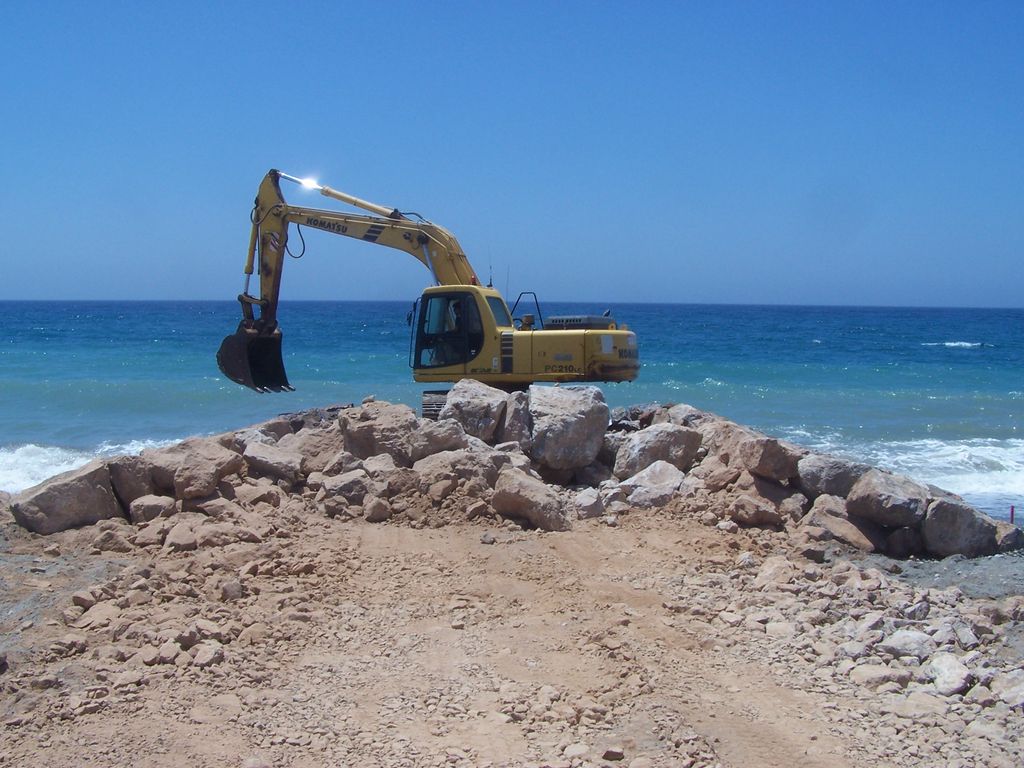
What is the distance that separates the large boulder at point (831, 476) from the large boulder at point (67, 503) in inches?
220

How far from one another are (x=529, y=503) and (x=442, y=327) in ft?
14.4

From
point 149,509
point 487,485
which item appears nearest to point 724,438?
point 487,485

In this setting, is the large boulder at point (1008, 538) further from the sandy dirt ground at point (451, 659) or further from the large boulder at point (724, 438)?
the large boulder at point (724, 438)

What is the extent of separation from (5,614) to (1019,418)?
65.4 ft

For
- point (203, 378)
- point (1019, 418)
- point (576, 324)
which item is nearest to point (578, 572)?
point (576, 324)

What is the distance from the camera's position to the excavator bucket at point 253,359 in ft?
38.7

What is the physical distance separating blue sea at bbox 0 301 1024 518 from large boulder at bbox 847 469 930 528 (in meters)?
3.76

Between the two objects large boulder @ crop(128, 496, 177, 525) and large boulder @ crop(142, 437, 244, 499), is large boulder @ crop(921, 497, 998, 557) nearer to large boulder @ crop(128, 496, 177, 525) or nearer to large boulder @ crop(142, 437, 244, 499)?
large boulder @ crop(142, 437, 244, 499)

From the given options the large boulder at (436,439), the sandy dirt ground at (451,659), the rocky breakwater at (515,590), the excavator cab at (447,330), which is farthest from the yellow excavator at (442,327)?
the sandy dirt ground at (451,659)

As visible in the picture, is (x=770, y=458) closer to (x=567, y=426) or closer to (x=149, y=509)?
(x=567, y=426)

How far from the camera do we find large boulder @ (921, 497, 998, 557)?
309 inches

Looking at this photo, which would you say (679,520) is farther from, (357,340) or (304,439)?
(357,340)

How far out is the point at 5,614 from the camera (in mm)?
5645

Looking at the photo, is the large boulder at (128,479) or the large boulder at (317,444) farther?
the large boulder at (317,444)
